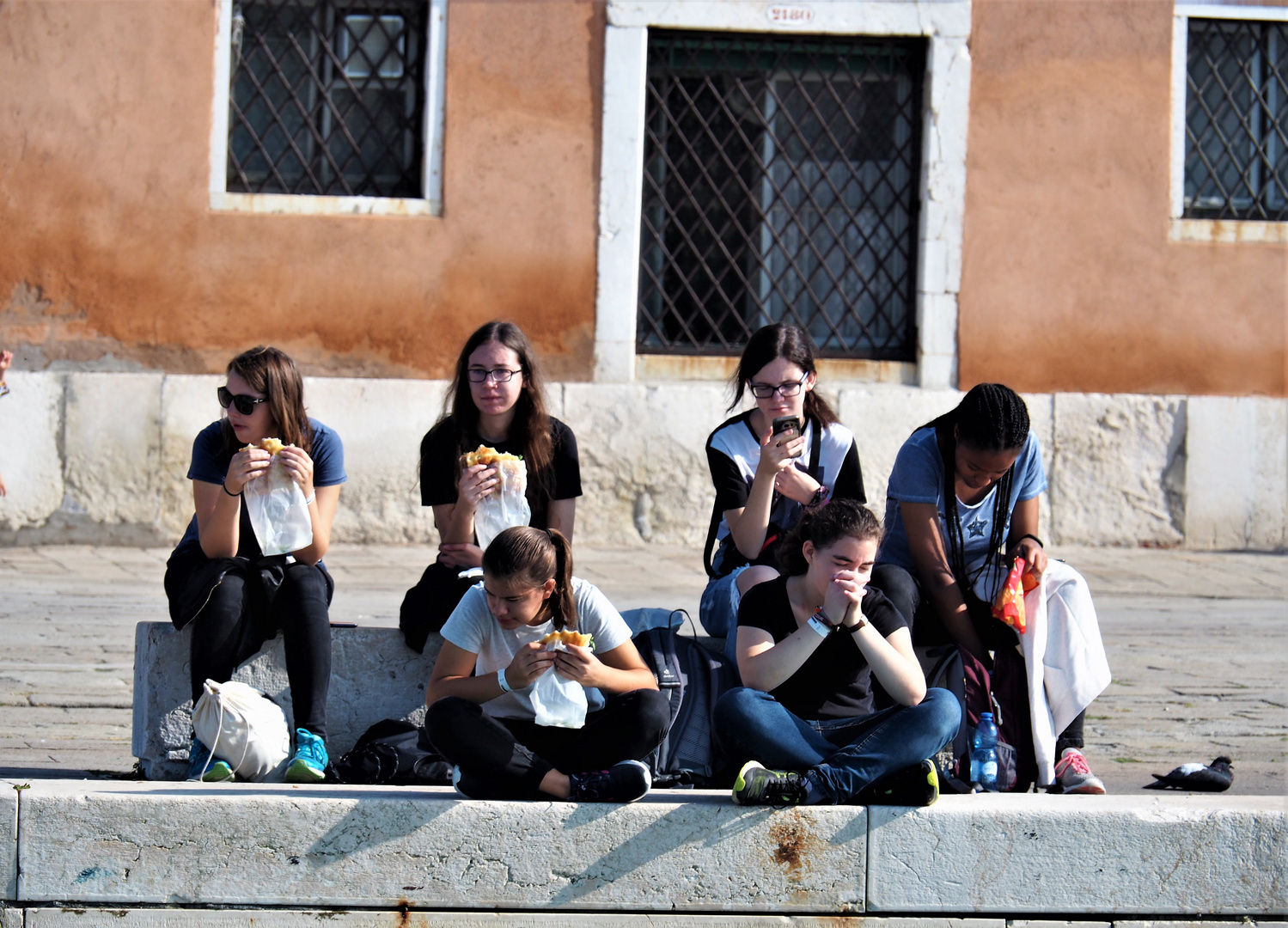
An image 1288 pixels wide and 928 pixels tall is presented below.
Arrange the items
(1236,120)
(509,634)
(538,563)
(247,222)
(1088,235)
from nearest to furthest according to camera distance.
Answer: (538,563), (509,634), (247,222), (1088,235), (1236,120)

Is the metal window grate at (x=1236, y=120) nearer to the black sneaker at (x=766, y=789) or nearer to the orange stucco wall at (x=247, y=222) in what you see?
the orange stucco wall at (x=247, y=222)

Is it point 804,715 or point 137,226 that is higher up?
point 137,226

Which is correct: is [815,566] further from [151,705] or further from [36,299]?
[36,299]

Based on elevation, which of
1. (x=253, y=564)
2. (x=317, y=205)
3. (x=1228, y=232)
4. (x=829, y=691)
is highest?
(x=1228, y=232)

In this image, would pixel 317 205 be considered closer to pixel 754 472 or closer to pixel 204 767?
pixel 754 472

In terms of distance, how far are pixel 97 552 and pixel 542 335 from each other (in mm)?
3026

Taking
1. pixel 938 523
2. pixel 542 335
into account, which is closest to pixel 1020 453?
pixel 938 523

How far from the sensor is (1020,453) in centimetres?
429

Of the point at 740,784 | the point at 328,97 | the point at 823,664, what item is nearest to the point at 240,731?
the point at 740,784

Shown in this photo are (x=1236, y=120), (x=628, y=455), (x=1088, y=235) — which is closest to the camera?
(x=628, y=455)

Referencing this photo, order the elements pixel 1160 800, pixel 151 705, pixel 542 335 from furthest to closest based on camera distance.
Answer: pixel 542 335 < pixel 151 705 < pixel 1160 800

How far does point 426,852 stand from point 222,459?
151 centimetres

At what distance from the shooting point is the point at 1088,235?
9.09 meters

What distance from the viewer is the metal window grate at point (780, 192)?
9.04m
